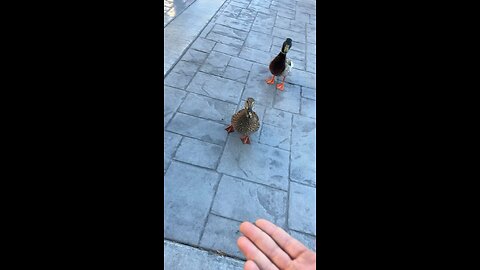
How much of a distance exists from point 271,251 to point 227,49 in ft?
14.7

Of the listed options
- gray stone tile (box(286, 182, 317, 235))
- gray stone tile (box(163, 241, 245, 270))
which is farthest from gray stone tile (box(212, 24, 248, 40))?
gray stone tile (box(163, 241, 245, 270))

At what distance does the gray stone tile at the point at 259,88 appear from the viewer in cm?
443

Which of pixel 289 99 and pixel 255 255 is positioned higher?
pixel 255 255

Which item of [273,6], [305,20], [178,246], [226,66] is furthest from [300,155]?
[273,6]

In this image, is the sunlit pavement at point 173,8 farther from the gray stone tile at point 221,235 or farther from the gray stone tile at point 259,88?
the gray stone tile at point 221,235

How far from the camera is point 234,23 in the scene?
675 cm

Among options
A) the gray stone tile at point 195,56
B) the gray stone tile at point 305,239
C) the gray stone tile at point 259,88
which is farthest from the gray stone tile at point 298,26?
the gray stone tile at point 305,239

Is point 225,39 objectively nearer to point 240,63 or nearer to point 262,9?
point 240,63

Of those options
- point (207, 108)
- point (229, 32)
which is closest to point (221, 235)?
point (207, 108)

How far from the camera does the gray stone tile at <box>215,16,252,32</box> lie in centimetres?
659

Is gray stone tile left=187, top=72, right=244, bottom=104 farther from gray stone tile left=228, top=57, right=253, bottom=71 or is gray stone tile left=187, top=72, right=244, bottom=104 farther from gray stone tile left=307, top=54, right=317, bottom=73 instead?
gray stone tile left=307, top=54, right=317, bottom=73

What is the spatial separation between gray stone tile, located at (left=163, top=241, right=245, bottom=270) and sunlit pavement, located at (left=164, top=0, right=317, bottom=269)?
0.04 feet

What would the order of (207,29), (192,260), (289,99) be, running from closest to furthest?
(192,260) < (289,99) < (207,29)

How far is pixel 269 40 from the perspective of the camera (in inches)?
251
